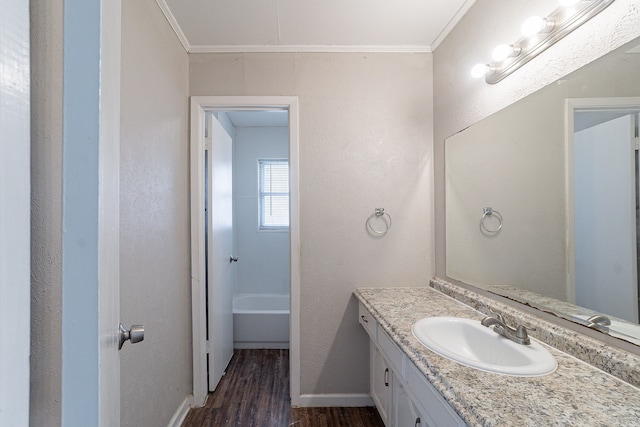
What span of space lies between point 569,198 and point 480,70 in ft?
2.54

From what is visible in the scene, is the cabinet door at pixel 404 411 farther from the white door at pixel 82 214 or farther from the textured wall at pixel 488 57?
the white door at pixel 82 214

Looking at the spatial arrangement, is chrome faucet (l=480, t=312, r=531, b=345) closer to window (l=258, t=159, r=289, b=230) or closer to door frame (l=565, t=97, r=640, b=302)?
door frame (l=565, t=97, r=640, b=302)

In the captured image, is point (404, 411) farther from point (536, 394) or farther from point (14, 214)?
point (14, 214)

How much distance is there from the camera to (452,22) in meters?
1.73

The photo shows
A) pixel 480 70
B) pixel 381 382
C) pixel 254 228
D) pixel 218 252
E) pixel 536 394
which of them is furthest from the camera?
pixel 254 228

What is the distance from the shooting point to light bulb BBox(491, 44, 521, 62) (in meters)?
1.25

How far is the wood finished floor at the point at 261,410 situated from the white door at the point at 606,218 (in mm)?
1488

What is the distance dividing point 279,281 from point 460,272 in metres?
2.48

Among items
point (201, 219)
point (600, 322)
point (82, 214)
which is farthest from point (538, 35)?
point (201, 219)

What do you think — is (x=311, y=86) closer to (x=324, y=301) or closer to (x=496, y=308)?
(x=324, y=301)

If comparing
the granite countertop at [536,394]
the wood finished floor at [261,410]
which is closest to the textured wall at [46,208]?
the granite countertop at [536,394]

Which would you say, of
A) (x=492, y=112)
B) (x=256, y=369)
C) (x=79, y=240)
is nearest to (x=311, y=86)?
(x=492, y=112)

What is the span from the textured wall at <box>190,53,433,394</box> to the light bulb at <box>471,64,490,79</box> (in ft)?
1.73

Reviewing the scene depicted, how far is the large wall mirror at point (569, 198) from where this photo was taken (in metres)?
0.88
